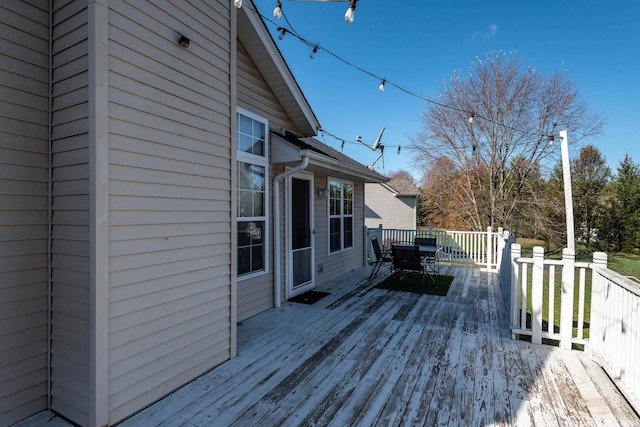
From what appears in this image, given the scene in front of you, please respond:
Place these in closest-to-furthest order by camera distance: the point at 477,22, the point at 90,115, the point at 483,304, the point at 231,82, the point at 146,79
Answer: the point at 90,115
the point at 146,79
the point at 231,82
the point at 483,304
the point at 477,22

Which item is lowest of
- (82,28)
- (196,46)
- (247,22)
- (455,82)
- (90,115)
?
(90,115)

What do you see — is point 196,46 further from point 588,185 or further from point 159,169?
point 588,185

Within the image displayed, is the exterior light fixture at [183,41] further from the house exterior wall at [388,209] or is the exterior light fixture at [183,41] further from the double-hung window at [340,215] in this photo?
the house exterior wall at [388,209]

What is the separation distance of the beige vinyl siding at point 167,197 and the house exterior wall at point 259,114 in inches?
43.4

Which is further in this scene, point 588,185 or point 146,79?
point 588,185

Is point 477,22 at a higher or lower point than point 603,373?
higher

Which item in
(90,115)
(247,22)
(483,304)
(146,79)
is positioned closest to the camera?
(90,115)

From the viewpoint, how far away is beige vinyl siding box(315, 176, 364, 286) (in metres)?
6.55

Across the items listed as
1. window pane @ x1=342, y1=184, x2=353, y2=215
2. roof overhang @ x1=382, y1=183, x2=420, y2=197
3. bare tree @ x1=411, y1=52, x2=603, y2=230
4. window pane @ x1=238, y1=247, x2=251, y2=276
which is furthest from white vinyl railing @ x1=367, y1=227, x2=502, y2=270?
roof overhang @ x1=382, y1=183, x2=420, y2=197

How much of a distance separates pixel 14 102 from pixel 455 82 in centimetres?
1536

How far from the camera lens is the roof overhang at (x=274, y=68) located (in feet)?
13.1

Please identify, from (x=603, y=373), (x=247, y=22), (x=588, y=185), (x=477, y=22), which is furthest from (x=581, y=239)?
(x=247, y=22)

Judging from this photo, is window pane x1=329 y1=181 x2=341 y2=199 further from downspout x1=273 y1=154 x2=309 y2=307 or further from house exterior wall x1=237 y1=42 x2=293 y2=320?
downspout x1=273 y1=154 x2=309 y2=307

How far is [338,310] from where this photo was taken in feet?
15.9
